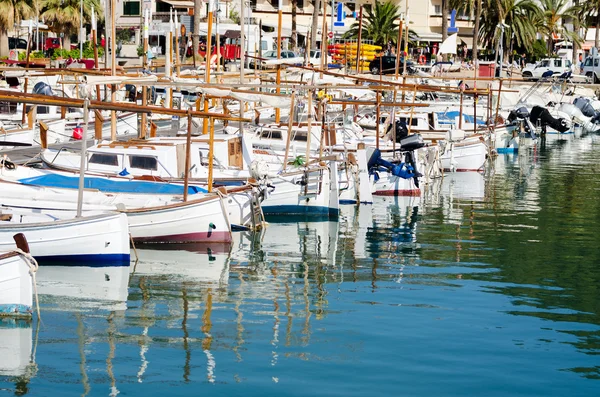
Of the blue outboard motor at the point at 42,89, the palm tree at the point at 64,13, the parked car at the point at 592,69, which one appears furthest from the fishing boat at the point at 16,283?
the parked car at the point at 592,69

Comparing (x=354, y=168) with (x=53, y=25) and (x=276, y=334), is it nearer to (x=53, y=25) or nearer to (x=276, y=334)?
(x=276, y=334)

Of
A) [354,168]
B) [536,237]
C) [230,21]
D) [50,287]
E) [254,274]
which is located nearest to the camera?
[50,287]

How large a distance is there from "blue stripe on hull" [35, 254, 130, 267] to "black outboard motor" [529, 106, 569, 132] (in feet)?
157

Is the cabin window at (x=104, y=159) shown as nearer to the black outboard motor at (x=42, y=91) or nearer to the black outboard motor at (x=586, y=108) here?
the black outboard motor at (x=42, y=91)

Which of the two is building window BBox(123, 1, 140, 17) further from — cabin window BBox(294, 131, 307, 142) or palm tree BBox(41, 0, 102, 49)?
cabin window BBox(294, 131, 307, 142)

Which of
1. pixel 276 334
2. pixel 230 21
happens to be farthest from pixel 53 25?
pixel 276 334

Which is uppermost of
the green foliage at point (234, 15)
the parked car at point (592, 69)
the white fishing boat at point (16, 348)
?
the green foliage at point (234, 15)

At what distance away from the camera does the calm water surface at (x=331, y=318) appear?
16328 mm

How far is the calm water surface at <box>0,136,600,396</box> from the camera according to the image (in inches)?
643

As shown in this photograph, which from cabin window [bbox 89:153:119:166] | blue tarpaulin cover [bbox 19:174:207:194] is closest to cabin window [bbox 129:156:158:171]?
cabin window [bbox 89:153:119:166]

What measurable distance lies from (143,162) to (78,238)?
805cm

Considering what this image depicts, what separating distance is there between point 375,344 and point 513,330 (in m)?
3.00

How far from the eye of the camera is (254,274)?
2433 centimetres

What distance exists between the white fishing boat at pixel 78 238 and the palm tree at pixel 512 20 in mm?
67365
